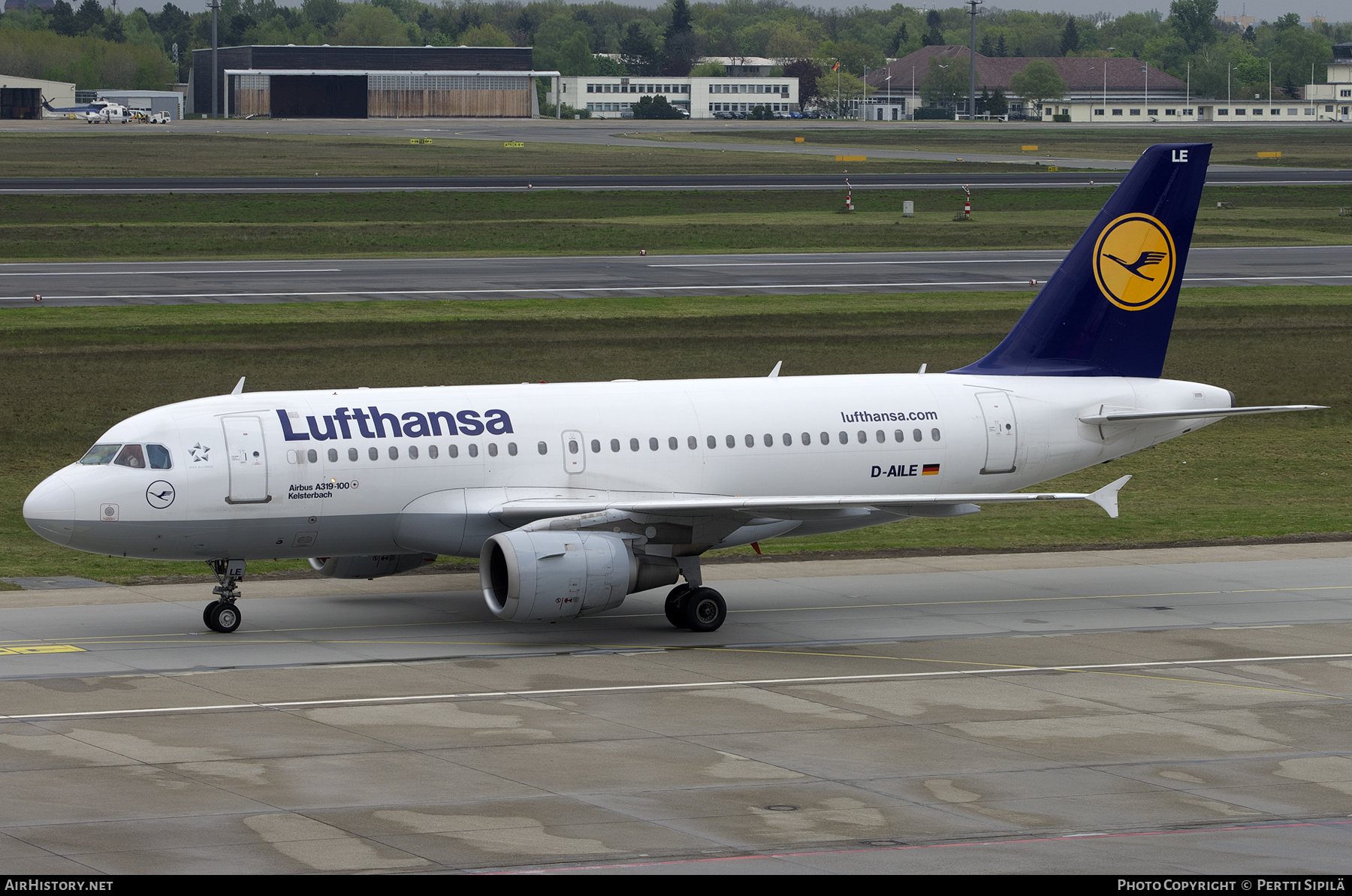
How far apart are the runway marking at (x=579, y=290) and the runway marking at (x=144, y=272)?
6.47 meters

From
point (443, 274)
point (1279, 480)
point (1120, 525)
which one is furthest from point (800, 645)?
point (443, 274)

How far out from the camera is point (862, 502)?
30312 millimetres

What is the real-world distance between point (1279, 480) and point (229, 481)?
30.3 meters

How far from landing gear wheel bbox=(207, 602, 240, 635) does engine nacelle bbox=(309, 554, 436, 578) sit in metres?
2.48

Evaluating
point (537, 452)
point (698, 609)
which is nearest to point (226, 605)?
point (537, 452)

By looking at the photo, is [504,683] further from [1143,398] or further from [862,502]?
[1143,398]

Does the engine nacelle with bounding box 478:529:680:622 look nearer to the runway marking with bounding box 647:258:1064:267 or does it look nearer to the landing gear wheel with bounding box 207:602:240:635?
the landing gear wheel with bounding box 207:602:240:635

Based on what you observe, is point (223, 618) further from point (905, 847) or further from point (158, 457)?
point (905, 847)

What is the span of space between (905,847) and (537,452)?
14224 mm

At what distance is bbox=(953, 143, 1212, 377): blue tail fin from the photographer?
36.2 m

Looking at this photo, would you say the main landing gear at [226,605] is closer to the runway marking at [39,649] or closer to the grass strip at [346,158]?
the runway marking at [39,649]

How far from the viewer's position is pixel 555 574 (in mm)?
29281

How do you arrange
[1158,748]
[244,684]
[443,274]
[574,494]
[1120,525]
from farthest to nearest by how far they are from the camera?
[443,274] < [1120,525] < [574,494] < [244,684] < [1158,748]

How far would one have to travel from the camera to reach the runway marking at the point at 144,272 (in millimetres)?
75438
